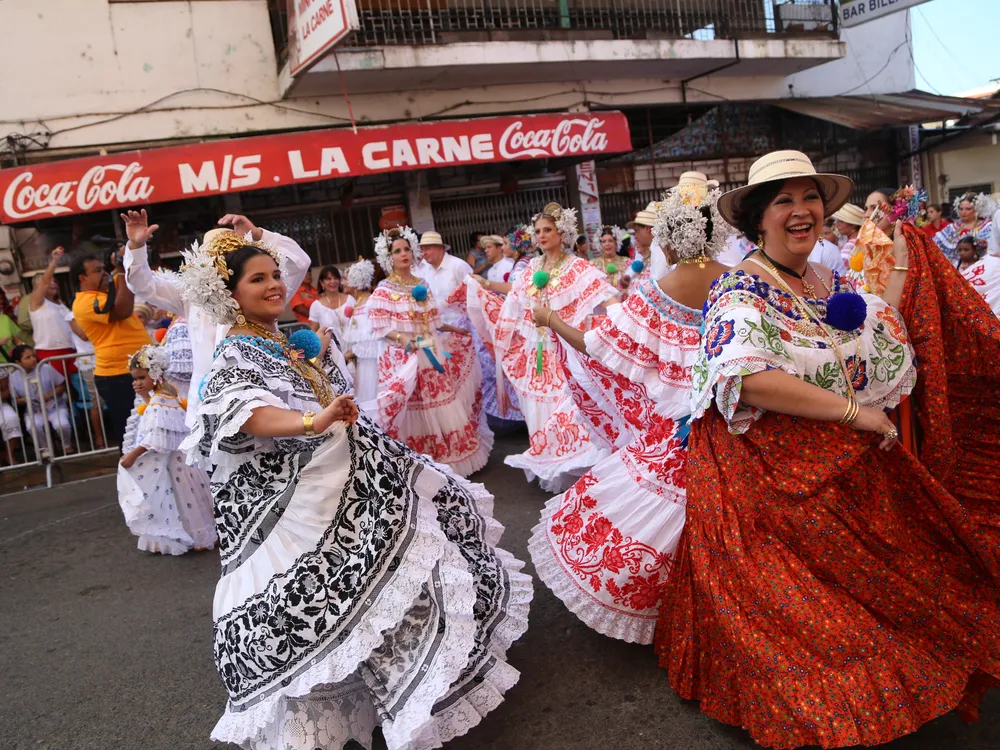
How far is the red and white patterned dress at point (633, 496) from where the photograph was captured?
3.45m

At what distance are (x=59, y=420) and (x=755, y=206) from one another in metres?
8.40

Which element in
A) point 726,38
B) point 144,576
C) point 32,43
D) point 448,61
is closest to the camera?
point 144,576

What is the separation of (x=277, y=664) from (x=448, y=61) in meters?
11.6

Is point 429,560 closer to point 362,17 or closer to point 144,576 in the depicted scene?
point 144,576

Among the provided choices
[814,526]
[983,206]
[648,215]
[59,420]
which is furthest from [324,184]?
[814,526]

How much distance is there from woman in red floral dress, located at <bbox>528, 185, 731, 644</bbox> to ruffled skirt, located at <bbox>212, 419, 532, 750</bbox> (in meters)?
0.58

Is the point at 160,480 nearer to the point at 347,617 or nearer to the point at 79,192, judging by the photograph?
the point at 347,617

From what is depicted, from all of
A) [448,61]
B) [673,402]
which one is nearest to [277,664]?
[673,402]

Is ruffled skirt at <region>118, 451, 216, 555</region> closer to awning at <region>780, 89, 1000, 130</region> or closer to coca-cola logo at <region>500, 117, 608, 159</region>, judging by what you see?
coca-cola logo at <region>500, 117, 608, 159</region>

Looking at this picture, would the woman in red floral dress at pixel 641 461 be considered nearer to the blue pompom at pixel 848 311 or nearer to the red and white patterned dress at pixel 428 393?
the blue pompom at pixel 848 311

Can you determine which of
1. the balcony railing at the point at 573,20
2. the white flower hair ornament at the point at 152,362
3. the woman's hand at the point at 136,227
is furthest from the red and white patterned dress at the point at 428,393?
the balcony railing at the point at 573,20

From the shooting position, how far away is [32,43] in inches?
449

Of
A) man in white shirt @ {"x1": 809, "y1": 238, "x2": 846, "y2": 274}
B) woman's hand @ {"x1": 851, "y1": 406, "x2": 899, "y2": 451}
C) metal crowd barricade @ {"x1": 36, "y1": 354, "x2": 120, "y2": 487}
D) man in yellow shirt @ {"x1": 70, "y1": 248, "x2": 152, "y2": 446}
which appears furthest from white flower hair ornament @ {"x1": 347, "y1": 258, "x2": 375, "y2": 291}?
woman's hand @ {"x1": 851, "y1": 406, "x2": 899, "y2": 451}

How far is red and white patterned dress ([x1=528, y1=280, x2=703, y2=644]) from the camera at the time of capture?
3453mm
